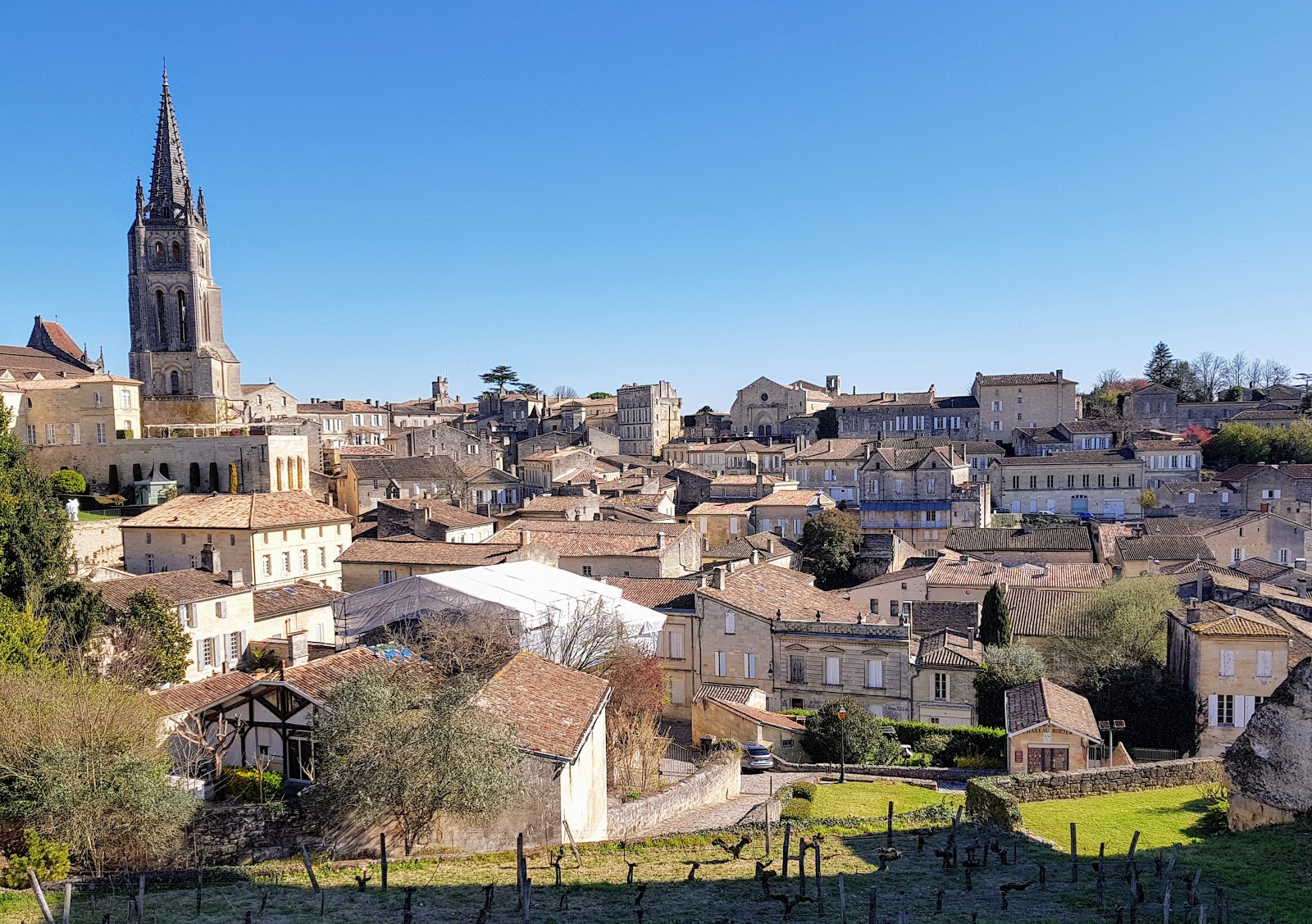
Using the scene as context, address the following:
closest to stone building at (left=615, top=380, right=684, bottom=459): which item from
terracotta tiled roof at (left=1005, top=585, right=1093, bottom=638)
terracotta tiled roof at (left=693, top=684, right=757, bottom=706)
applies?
terracotta tiled roof at (left=1005, top=585, right=1093, bottom=638)

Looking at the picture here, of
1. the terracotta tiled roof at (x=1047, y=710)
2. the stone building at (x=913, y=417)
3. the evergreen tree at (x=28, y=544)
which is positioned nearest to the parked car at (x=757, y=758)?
the terracotta tiled roof at (x=1047, y=710)

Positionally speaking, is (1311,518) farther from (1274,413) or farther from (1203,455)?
(1274,413)

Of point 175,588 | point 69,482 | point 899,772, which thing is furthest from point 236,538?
point 899,772

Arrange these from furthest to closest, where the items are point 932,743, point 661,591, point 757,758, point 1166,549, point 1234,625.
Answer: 1. point 1166,549
2. point 661,591
3. point 1234,625
4. point 932,743
5. point 757,758

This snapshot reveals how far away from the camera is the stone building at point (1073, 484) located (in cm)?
6512

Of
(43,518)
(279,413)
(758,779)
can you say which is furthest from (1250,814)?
(279,413)

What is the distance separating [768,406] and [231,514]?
2454 inches

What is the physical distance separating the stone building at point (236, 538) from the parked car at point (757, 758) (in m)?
19.5

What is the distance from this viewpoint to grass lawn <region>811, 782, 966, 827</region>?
66.5 feet

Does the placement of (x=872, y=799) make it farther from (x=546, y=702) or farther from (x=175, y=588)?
(x=175, y=588)

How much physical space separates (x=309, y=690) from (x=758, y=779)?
1134 cm

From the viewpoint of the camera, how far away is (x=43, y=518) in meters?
25.2

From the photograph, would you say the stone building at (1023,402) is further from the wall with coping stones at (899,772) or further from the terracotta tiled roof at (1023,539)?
the wall with coping stones at (899,772)

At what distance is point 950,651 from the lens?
30000 mm
